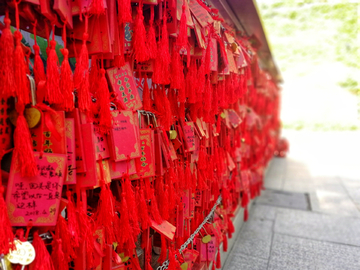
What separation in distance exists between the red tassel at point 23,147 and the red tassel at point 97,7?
0.39 meters

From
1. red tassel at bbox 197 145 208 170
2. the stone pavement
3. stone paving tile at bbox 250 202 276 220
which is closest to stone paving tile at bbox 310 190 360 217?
the stone pavement

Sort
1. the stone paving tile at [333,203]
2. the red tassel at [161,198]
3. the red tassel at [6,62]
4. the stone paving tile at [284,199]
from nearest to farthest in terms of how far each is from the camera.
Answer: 1. the red tassel at [6,62]
2. the red tassel at [161,198]
3. the stone paving tile at [333,203]
4. the stone paving tile at [284,199]

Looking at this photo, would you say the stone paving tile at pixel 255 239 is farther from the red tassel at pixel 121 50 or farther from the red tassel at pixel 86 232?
the red tassel at pixel 121 50

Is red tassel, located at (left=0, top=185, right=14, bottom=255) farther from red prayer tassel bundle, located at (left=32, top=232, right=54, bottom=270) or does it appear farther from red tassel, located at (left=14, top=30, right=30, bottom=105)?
red tassel, located at (left=14, top=30, right=30, bottom=105)

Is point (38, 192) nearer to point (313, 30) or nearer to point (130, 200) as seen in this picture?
point (130, 200)

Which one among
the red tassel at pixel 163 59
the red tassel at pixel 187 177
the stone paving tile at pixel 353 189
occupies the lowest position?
the stone paving tile at pixel 353 189

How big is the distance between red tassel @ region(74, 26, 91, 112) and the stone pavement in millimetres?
2037

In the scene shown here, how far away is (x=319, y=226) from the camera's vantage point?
10.8ft

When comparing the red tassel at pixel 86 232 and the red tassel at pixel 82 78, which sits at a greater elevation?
the red tassel at pixel 82 78

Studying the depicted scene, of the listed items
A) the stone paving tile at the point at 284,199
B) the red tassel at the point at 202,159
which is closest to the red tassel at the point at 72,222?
the red tassel at the point at 202,159

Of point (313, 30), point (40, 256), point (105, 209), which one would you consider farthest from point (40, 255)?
point (313, 30)

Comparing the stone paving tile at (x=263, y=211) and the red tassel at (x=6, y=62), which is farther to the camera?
the stone paving tile at (x=263, y=211)

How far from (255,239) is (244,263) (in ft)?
1.80

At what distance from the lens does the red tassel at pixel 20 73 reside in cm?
74
